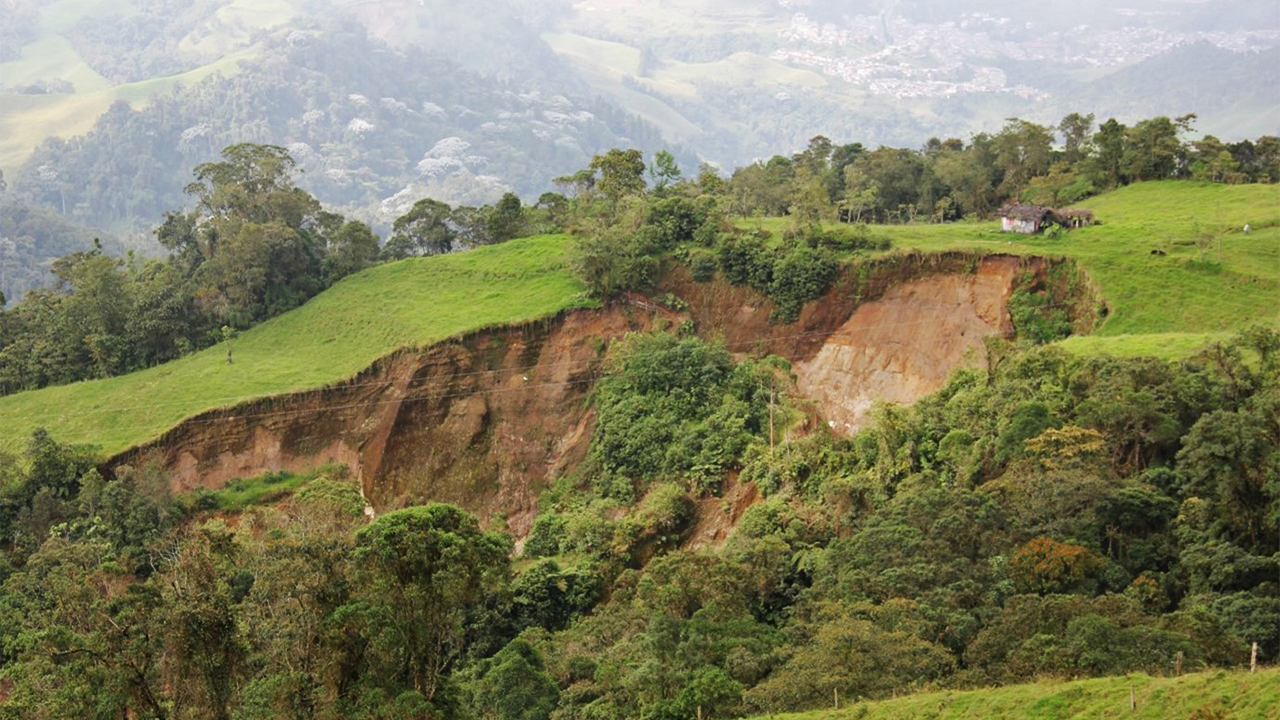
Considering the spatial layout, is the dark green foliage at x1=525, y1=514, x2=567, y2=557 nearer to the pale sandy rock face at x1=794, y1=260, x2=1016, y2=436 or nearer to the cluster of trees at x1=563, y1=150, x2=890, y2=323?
the pale sandy rock face at x1=794, y1=260, x2=1016, y2=436

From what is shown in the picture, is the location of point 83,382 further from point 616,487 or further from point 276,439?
point 616,487

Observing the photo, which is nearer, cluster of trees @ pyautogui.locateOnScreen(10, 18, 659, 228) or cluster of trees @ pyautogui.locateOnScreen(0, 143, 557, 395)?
cluster of trees @ pyautogui.locateOnScreen(0, 143, 557, 395)

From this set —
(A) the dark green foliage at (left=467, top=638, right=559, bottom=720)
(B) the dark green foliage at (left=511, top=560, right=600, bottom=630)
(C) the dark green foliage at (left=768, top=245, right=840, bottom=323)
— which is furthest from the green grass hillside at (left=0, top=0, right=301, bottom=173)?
(A) the dark green foliage at (left=467, top=638, right=559, bottom=720)

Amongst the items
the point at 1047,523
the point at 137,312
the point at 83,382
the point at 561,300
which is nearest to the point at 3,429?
the point at 83,382

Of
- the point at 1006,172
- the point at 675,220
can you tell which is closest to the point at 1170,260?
the point at 1006,172

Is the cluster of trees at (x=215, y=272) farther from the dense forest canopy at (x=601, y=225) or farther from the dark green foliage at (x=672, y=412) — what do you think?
the dark green foliage at (x=672, y=412)

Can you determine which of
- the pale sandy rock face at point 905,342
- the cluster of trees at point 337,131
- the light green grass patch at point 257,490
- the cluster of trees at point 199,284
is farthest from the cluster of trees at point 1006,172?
the cluster of trees at point 337,131
